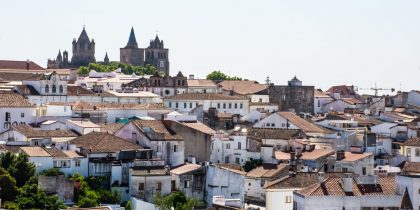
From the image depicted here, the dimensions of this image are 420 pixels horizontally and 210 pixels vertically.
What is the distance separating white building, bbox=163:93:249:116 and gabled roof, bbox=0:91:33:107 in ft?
56.4

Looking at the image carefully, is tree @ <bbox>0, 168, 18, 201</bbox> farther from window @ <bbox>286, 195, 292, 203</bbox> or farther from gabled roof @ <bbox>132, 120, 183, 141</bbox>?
window @ <bbox>286, 195, 292, 203</bbox>

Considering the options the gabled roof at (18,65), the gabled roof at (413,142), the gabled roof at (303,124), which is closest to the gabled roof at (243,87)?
the gabled roof at (18,65)

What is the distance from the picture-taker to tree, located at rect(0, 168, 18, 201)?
46375 mm

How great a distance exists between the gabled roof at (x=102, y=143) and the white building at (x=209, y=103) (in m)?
25.0

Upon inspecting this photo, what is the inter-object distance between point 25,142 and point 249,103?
1313 inches

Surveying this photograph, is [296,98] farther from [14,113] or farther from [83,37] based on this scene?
[83,37]

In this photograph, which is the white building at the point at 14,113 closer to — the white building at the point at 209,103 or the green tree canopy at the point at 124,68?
the white building at the point at 209,103

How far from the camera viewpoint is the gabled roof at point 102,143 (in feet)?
171

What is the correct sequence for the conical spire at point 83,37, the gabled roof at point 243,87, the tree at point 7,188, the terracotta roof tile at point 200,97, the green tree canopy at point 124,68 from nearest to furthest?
1. the tree at point 7,188
2. the terracotta roof tile at point 200,97
3. the gabled roof at point 243,87
4. the green tree canopy at point 124,68
5. the conical spire at point 83,37

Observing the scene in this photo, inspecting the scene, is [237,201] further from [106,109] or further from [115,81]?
[115,81]

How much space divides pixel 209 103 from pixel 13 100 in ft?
69.3

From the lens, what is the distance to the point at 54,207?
147 feet

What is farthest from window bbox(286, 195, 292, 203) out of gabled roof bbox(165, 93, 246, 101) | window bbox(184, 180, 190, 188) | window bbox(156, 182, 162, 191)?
gabled roof bbox(165, 93, 246, 101)

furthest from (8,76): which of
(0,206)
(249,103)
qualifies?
(0,206)
